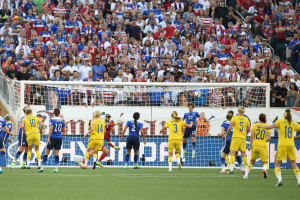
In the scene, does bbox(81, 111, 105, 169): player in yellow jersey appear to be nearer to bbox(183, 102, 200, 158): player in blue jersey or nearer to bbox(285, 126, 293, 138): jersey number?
bbox(183, 102, 200, 158): player in blue jersey

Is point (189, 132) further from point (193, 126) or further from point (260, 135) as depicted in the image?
point (260, 135)

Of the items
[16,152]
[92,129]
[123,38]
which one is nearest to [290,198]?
[92,129]

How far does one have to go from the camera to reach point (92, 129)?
2088 centimetres

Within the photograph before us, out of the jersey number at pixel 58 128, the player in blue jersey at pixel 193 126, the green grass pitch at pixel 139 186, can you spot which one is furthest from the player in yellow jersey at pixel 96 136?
the player in blue jersey at pixel 193 126

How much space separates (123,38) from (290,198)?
662 inches

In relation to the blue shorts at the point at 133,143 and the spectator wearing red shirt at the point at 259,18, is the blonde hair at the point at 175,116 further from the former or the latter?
Answer: the spectator wearing red shirt at the point at 259,18

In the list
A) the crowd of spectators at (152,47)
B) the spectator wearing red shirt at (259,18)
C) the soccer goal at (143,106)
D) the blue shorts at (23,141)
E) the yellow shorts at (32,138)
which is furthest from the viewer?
the spectator wearing red shirt at (259,18)

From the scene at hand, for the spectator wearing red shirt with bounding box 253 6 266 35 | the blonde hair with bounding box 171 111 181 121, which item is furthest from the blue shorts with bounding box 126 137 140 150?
the spectator wearing red shirt with bounding box 253 6 266 35

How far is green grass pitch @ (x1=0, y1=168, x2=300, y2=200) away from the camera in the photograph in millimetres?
13545

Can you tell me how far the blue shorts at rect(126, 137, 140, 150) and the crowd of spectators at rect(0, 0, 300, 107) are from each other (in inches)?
103

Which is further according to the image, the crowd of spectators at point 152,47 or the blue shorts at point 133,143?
the crowd of spectators at point 152,47

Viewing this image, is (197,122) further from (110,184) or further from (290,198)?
(290,198)

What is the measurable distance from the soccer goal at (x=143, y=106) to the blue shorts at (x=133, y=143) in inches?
71.8

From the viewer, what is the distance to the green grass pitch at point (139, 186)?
13545 mm
